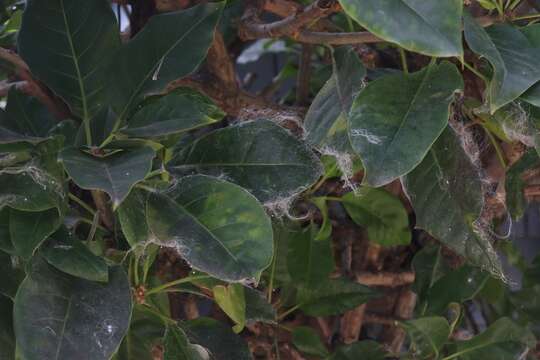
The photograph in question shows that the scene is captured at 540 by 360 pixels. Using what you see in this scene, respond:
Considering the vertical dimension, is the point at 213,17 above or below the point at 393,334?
above

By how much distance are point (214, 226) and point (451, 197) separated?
0.71ft

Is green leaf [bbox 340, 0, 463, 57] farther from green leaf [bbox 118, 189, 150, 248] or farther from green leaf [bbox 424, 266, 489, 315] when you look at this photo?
green leaf [bbox 424, 266, 489, 315]

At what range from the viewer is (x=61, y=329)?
0.60m

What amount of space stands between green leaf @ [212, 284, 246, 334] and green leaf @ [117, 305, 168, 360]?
86 mm

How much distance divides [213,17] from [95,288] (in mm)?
249

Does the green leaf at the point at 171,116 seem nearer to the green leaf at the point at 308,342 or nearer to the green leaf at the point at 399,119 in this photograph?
the green leaf at the point at 399,119

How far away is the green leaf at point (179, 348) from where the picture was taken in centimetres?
72

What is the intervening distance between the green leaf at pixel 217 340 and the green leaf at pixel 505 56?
1.20 feet

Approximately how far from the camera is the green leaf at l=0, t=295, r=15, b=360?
67 cm

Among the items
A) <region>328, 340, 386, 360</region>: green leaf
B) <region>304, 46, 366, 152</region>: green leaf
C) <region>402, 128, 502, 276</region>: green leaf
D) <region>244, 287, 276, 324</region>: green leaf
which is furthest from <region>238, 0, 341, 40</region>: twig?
<region>328, 340, 386, 360</region>: green leaf

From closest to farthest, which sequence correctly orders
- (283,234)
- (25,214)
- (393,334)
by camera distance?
(25,214), (283,234), (393,334)

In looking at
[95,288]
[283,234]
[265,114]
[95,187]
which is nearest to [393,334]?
[283,234]

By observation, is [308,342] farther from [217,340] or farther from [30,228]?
[30,228]

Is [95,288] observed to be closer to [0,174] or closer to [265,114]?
[0,174]
